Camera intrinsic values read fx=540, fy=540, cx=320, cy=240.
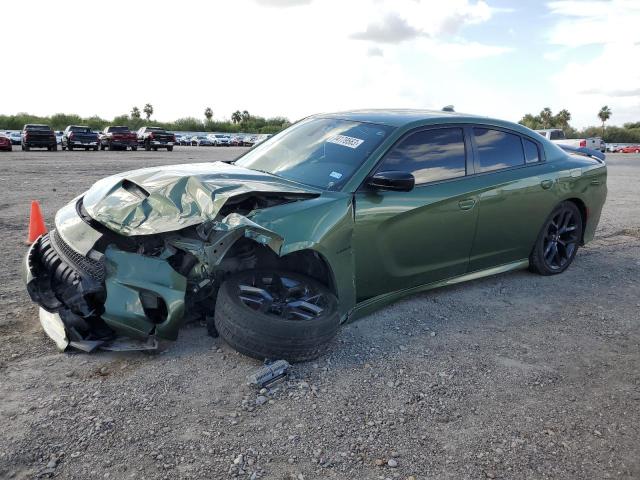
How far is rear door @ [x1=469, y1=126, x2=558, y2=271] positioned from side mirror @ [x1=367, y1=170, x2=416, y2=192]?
39.3 inches


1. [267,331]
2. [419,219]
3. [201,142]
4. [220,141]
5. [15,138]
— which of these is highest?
[419,219]

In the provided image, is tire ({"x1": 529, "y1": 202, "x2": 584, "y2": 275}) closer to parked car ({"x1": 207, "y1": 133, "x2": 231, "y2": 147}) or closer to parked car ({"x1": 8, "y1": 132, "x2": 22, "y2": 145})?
parked car ({"x1": 8, "y1": 132, "x2": 22, "y2": 145})

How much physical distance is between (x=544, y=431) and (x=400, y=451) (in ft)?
2.61

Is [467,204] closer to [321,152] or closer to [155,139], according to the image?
[321,152]

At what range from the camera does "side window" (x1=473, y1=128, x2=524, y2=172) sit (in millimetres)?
4629

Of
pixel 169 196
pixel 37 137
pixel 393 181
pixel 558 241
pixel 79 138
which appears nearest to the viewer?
pixel 169 196

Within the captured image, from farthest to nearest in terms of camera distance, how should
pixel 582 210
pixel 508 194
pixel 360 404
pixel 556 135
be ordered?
pixel 556 135, pixel 582 210, pixel 508 194, pixel 360 404

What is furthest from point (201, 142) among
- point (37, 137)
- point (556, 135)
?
point (556, 135)

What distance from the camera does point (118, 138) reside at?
32688 mm

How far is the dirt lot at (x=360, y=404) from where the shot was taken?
8.12 feet

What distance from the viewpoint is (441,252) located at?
4.28m

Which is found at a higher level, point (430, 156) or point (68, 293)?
point (430, 156)

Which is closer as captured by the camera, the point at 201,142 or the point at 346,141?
the point at 346,141

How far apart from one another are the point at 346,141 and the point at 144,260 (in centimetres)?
176
